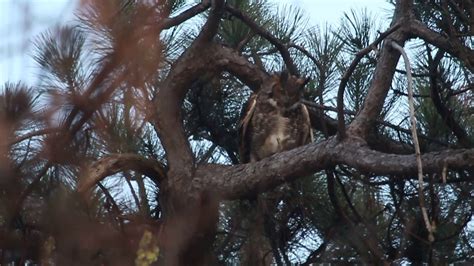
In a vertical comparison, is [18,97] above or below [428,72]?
below

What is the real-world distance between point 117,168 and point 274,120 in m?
1.14

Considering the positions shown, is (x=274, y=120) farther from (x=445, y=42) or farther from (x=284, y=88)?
(x=445, y=42)

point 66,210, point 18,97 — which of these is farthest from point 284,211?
point 18,97

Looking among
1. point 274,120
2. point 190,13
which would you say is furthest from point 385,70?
point 274,120

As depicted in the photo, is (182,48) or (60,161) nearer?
(60,161)

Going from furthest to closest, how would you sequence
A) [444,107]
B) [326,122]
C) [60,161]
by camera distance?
[326,122] → [444,107] → [60,161]

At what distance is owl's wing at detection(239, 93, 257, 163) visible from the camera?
156 inches

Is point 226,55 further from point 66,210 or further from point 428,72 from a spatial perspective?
point 66,210

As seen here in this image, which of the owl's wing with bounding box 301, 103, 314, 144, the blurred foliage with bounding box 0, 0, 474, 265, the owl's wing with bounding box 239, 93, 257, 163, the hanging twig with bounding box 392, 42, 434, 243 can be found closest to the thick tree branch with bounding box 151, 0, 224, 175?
the blurred foliage with bounding box 0, 0, 474, 265

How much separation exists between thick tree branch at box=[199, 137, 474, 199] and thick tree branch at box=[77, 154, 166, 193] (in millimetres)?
147

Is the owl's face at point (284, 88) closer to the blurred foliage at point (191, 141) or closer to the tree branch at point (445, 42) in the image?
the blurred foliage at point (191, 141)

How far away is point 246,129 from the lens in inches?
159

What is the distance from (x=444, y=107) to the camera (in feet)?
10.9

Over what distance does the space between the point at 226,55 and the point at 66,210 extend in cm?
89
